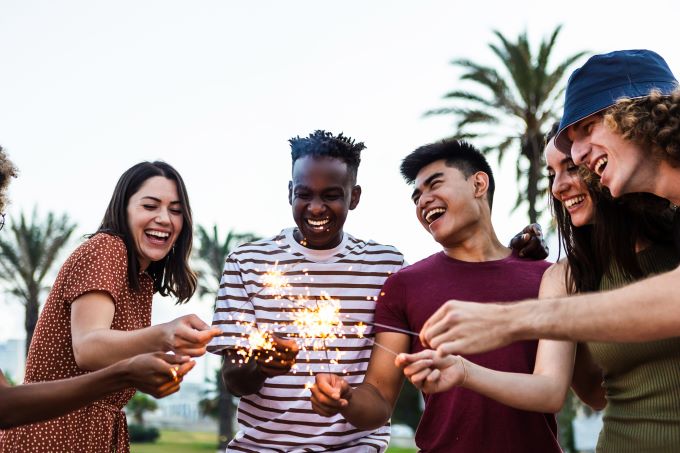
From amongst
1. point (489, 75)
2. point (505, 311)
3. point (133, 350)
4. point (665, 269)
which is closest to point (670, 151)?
point (665, 269)

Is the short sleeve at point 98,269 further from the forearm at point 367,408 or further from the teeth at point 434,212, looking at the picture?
the teeth at point 434,212

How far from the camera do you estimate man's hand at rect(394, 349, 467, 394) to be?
435 centimetres

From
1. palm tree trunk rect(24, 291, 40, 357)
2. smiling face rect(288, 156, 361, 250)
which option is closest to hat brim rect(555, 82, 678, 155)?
smiling face rect(288, 156, 361, 250)

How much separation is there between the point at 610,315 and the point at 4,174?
153 inches

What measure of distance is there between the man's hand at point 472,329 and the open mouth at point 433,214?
240cm

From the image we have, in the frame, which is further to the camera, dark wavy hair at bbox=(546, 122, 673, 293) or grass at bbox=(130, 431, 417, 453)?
grass at bbox=(130, 431, 417, 453)

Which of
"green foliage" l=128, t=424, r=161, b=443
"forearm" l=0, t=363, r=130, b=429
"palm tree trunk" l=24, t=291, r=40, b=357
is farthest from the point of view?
"green foliage" l=128, t=424, r=161, b=443

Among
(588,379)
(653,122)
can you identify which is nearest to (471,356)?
(588,379)

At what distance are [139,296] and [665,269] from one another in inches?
144

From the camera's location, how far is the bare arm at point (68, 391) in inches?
176

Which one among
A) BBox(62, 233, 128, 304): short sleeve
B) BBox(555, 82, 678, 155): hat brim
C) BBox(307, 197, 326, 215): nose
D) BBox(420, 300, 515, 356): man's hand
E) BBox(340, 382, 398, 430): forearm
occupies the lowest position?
BBox(340, 382, 398, 430): forearm

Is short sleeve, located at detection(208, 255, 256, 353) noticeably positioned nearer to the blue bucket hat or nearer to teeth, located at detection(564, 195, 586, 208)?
teeth, located at detection(564, 195, 586, 208)

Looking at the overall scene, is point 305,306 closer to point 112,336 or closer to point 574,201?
point 112,336

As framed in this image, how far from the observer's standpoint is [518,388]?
4.88 meters
